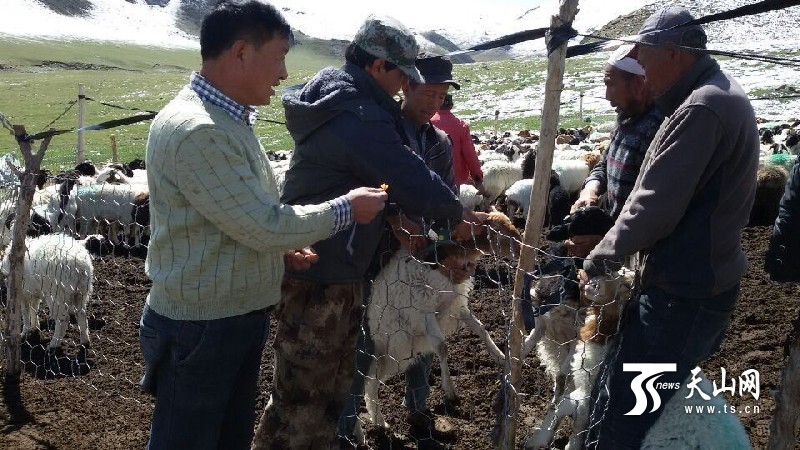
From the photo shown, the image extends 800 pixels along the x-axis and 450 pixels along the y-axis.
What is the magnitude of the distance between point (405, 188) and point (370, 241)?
1.29 feet

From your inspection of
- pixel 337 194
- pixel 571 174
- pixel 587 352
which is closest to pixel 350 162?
pixel 337 194

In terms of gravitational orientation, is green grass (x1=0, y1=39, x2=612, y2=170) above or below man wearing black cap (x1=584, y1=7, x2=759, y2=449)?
below

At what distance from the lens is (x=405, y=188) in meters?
2.66

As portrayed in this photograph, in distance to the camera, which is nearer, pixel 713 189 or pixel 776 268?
pixel 713 189

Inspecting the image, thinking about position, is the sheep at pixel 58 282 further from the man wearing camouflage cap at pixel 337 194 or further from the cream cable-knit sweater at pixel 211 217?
the cream cable-knit sweater at pixel 211 217

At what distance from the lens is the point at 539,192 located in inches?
116

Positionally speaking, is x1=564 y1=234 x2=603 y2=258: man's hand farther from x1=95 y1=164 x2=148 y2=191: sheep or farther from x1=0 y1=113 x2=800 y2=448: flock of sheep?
x1=95 y1=164 x2=148 y2=191: sheep

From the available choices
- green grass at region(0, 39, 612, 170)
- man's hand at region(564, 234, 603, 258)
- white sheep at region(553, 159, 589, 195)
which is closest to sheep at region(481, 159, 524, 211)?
white sheep at region(553, 159, 589, 195)

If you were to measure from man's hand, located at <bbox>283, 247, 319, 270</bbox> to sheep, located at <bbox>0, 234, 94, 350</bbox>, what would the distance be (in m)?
3.90

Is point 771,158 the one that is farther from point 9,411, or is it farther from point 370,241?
point 9,411

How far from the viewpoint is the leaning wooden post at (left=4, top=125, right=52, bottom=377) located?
5.02 m

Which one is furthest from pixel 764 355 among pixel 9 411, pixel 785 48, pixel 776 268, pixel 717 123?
pixel 785 48

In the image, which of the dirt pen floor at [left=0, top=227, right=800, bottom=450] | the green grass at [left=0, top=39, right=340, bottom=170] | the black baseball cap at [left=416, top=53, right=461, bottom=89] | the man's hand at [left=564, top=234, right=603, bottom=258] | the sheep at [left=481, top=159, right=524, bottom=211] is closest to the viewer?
the man's hand at [left=564, top=234, right=603, bottom=258]

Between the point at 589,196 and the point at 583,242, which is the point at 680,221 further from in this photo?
the point at 589,196
